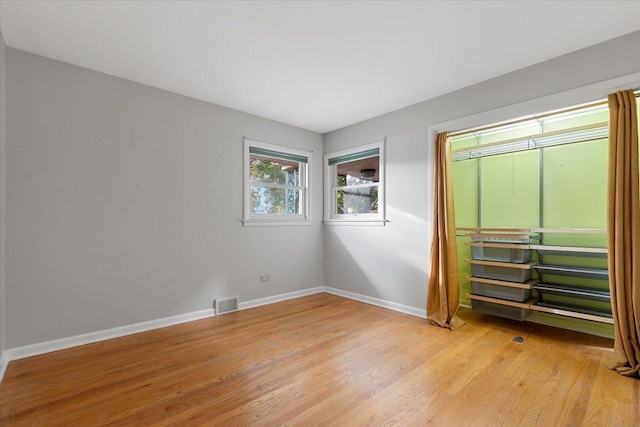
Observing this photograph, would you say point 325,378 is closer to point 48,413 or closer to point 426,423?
point 426,423

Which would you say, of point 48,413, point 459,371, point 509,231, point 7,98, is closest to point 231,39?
point 7,98

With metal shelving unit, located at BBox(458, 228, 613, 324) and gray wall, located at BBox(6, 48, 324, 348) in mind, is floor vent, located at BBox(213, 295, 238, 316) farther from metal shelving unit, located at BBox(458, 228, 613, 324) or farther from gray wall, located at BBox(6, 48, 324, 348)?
metal shelving unit, located at BBox(458, 228, 613, 324)

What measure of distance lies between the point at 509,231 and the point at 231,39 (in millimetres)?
3265

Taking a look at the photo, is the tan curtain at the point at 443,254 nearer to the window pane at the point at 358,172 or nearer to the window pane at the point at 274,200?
the window pane at the point at 358,172

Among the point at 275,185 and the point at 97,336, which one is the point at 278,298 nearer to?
the point at 275,185

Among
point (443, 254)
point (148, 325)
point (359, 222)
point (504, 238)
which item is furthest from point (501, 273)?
point (148, 325)

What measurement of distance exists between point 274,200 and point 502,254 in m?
2.90

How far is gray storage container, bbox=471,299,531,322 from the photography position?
3199 mm

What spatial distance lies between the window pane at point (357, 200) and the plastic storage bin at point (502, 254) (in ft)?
4.45

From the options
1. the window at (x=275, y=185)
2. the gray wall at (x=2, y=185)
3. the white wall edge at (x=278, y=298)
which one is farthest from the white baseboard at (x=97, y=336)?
the window at (x=275, y=185)

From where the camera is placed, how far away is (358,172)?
4469 millimetres

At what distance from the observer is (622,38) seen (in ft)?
7.52

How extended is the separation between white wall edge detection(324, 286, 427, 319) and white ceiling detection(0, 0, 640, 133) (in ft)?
8.25

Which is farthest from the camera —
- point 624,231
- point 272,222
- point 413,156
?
point 272,222
